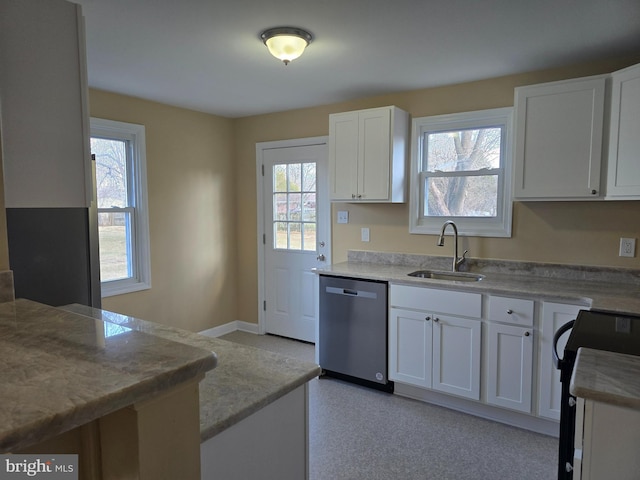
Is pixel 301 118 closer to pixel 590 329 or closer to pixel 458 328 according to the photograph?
pixel 458 328

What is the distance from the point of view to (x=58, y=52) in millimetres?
1547

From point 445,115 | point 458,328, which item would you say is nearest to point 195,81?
point 445,115

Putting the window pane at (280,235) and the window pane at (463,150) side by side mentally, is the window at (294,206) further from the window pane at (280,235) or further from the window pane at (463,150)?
the window pane at (463,150)

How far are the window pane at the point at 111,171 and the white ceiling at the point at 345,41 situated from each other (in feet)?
1.50

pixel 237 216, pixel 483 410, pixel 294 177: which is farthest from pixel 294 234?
pixel 483 410

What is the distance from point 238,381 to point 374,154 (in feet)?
8.08

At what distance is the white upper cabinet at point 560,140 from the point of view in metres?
2.51

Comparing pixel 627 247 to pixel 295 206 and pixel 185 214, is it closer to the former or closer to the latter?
pixel 295 206

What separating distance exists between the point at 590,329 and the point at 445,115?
2.06 metres

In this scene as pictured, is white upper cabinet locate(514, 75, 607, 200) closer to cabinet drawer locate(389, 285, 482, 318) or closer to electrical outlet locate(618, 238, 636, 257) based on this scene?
electrical outlet locate(618, 238, 636, 257)

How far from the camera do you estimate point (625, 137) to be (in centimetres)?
237

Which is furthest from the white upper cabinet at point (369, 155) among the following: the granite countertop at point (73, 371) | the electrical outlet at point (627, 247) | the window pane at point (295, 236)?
the granite countertop at point (73, 371)

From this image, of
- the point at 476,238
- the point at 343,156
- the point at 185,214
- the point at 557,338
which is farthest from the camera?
the point at 185,214

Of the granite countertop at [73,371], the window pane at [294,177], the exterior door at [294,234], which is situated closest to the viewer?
the granite countertop at [73,371]
